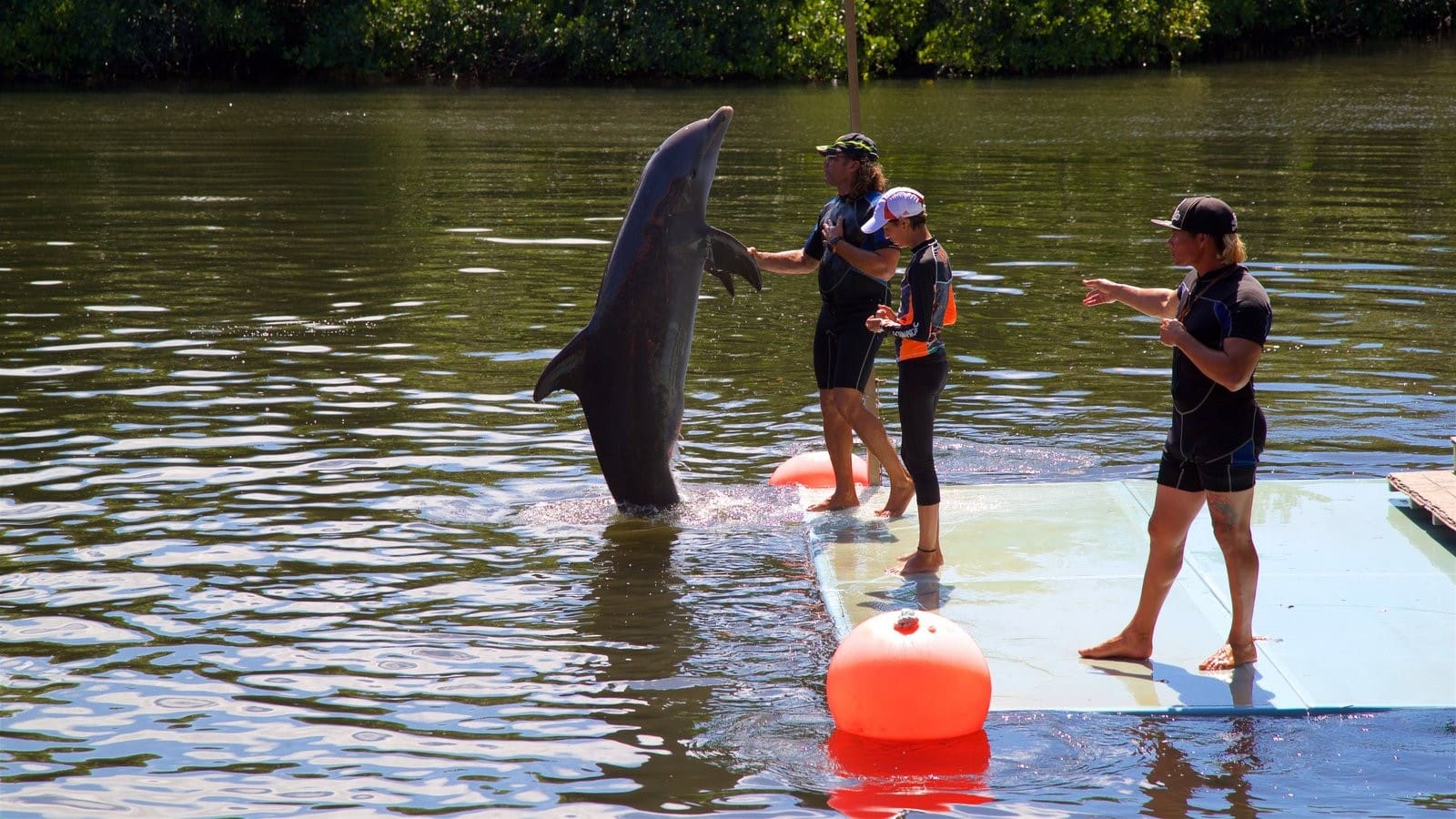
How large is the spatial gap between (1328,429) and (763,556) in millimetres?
4766

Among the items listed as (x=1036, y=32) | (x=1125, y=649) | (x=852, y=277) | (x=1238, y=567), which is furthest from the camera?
(x=1036, y=32)

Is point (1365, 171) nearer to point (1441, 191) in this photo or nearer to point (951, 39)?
point (1441, 191)

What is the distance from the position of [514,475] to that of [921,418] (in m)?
3.54

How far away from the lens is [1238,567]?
6.75m

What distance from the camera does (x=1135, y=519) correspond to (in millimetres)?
9094

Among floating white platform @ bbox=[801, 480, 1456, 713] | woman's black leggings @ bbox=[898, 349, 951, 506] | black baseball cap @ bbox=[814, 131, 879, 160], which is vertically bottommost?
floating white platform @ bbox=[801, 480, 1456, 713]

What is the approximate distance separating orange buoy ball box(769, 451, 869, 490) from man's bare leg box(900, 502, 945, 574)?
1898mm

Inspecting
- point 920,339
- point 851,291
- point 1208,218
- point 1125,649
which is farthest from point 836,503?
point 1208,218

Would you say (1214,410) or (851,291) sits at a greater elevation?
(851,291)

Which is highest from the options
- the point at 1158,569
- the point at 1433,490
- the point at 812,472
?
the point at 1158,569

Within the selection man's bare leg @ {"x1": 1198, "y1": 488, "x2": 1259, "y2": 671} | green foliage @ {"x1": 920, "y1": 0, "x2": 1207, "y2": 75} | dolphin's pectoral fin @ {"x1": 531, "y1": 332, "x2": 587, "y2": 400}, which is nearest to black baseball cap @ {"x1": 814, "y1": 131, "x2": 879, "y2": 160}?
dolphin's pectoral fin @ {"x1": 531, "y1": 332, "x2": 587, "y2": 400}

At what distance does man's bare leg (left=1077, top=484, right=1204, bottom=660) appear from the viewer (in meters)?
6.84

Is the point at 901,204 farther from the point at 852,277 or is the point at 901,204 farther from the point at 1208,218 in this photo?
the point at 1208,218

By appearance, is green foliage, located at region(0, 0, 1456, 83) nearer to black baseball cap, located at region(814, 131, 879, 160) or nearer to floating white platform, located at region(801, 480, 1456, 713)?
black baseball cap, located at region(814, 131, 879, 160)
